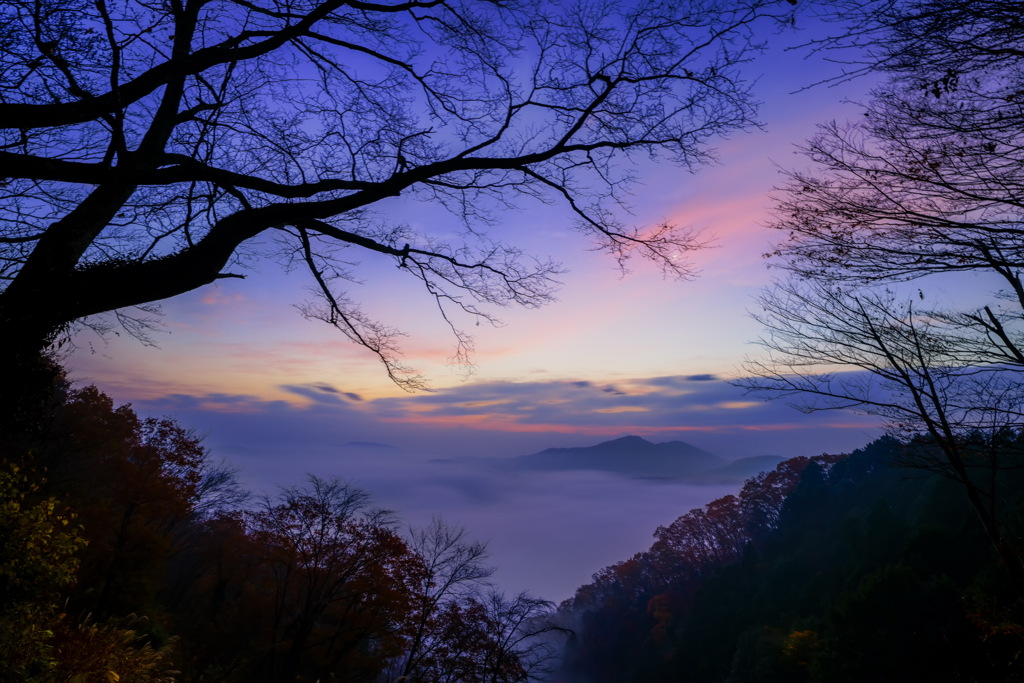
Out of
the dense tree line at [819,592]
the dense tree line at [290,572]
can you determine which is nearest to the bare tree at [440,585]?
the dense tree line at [290,572]

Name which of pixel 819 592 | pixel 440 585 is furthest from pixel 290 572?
pixel 819 592

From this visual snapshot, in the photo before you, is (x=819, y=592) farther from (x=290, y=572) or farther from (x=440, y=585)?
(x=290, y=572)

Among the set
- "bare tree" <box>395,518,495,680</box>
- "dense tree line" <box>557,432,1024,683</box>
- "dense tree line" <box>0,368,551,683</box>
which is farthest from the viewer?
"dense tree line" <box>557,432,1024,683</box>

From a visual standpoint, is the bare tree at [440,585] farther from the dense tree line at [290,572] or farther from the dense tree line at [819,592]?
the dense tree line at [819,592]

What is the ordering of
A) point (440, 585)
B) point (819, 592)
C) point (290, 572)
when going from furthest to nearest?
point (819, 592) < point (290, 572) < point (440, 585)

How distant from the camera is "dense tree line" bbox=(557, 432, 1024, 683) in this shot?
1517 cm

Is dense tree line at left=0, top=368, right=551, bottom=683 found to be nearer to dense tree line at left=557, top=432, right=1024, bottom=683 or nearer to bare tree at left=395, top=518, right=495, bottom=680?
bare tree at left=395, top=518, right=495, bottom=680

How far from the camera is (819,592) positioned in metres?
26.4

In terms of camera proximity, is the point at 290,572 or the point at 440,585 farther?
the point at 290,572

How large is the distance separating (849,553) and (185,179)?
122ft

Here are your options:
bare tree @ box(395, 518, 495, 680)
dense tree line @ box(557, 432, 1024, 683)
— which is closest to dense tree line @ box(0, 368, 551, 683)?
bare tree @ box(395, 518, 495, 680)

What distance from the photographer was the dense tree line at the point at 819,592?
15172 mm

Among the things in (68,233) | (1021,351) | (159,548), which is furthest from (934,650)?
(159,548)

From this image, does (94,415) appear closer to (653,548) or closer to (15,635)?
(15,635)
